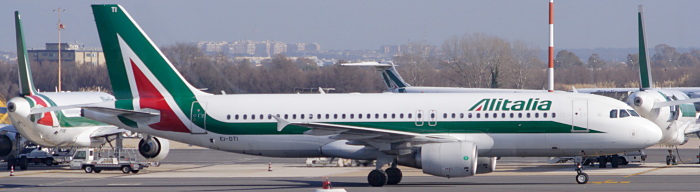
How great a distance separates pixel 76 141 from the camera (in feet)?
170

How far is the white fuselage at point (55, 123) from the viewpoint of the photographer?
4922cm

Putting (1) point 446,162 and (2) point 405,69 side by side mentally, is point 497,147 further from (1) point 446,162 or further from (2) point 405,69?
(2) point 405,69

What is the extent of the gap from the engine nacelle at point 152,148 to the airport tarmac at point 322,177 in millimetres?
852

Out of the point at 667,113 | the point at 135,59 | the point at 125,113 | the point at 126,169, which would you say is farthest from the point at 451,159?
the point at 126,169

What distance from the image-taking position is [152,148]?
4606cm

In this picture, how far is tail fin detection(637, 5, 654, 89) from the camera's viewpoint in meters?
52.3

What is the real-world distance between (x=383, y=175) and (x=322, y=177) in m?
7.04

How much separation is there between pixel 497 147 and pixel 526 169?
475 inches

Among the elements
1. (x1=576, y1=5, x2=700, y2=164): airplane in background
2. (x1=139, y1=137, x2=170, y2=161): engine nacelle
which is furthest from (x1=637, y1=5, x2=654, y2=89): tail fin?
(x1=139, y1=137, x2=170, y2=161): engine nacelle

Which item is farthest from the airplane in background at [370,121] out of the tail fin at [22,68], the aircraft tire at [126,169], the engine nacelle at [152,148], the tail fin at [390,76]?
the tail fin at [390,76]

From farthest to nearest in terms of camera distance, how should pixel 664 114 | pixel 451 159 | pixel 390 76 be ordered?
pixel 390 76
pixel 664 114
pixel 451 159

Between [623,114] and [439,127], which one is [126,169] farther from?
[623,114]

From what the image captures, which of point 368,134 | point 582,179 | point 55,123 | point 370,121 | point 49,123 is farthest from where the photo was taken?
point 55,123

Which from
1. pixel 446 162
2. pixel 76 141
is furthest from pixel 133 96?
pixel 76 141
